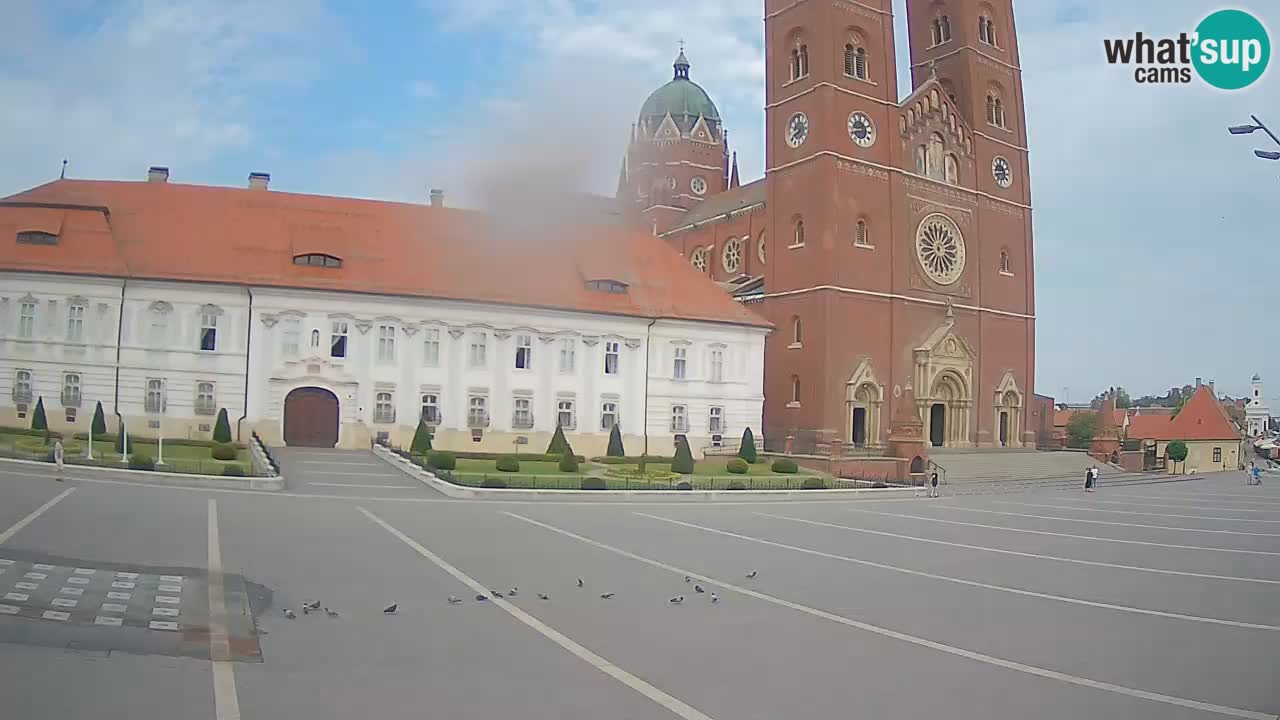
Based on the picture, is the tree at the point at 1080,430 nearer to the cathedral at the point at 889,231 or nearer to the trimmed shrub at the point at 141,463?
the cathedral at the point at 889,231

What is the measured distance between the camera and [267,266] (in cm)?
4238

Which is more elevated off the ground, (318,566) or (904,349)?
(904,349)

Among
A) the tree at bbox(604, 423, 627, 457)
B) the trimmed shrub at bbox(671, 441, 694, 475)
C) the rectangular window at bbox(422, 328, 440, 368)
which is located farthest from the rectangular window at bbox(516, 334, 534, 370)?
the trimmed shrub at bbox(671, 441, 694, 475)

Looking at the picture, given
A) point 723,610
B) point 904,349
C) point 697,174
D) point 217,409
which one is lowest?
point 723,610

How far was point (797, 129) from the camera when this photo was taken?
5409 centimetres

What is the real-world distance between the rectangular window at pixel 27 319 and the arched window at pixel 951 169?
46.4 m

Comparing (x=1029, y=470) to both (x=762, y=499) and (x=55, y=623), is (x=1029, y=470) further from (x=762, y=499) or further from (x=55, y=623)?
(x=55, y=623)

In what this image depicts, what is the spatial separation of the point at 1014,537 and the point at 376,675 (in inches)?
694

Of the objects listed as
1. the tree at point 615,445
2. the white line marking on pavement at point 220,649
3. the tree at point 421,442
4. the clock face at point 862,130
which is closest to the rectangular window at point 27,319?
the tree at point 421,442

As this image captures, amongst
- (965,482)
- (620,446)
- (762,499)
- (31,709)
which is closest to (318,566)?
(31,709)

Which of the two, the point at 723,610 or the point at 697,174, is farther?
Result: the point at 697,174

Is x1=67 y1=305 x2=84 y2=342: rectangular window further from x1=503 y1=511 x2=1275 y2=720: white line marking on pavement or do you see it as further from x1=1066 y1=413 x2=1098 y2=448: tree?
x1=1066 y1=413 x2=1098 y2=448: tree

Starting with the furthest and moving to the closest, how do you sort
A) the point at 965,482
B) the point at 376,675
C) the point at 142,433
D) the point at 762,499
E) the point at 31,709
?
the point at 965,482 < the point at 142,433 < the point at 762,499 < the point at 376,675 < the point at 31,709

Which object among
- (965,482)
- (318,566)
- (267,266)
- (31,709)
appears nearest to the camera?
(31,709)
